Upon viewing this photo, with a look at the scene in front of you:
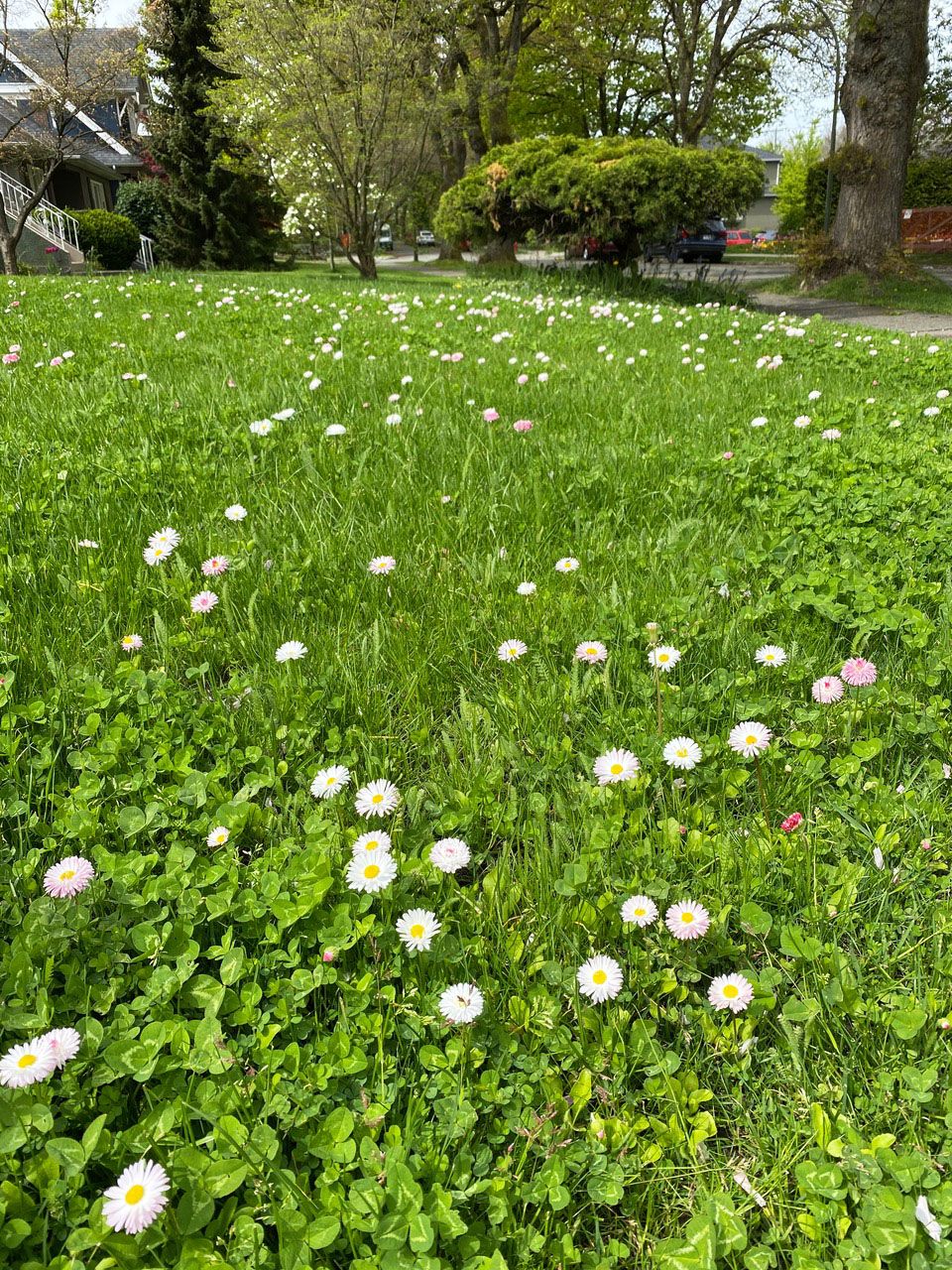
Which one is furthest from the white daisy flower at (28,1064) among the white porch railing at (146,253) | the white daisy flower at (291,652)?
the white porch railing at (146,253)

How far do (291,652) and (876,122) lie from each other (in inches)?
603

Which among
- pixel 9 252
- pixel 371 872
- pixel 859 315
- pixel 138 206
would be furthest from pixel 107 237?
pixel 371 872

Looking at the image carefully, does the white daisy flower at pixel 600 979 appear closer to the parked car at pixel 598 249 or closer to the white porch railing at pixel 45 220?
the parked car at pixel 598 249

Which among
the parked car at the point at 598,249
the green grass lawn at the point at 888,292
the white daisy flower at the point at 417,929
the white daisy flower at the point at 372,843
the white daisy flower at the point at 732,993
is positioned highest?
the parked car at the point at 598,249

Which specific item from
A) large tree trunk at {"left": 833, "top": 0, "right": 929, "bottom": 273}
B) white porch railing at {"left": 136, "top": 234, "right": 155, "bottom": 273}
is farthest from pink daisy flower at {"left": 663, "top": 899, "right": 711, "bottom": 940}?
white porch railing at {"left": 136, "top": 234, "right": 155, "bottom": 273}

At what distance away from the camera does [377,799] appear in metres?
1.65

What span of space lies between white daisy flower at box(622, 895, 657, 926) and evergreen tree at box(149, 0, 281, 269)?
23475 millimetres

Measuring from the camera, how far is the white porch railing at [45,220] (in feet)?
87.4

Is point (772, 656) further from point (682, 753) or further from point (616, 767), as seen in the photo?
point (616, 767)

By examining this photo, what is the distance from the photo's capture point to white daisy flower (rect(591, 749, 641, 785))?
171cm

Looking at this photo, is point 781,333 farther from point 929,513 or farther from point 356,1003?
point 356,1003

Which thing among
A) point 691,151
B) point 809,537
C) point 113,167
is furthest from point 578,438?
point 113,167

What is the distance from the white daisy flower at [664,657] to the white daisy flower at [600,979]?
797 mm

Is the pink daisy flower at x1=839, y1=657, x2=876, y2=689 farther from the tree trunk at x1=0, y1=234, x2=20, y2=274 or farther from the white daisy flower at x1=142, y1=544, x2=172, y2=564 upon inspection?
the tree trunk at x1=0, y1=234, x2=20, y2=274
